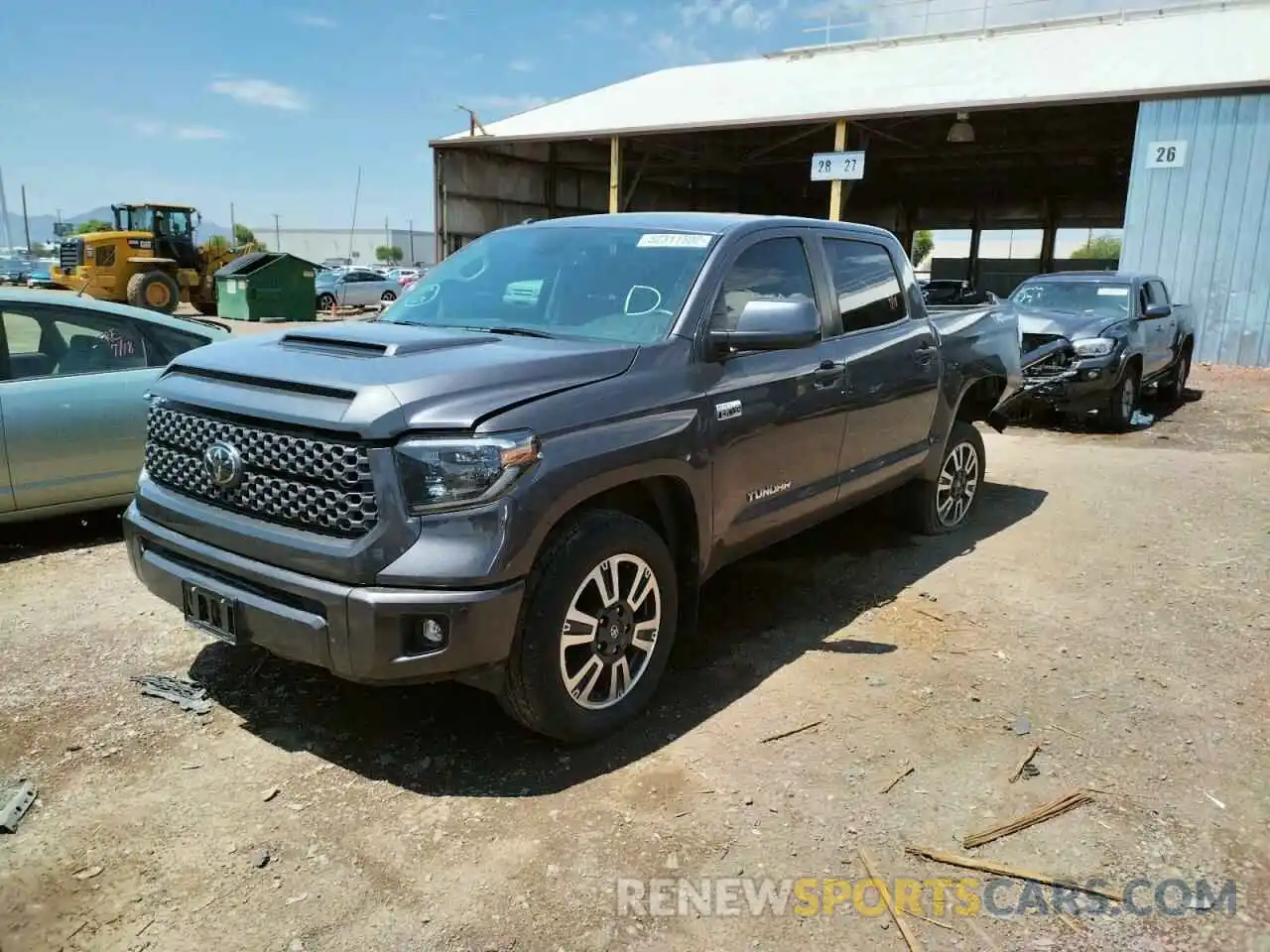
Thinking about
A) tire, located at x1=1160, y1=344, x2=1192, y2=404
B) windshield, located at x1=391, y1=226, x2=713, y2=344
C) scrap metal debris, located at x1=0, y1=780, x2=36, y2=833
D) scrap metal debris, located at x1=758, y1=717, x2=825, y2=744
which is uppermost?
windshield, located at x1=391, y1=226, x2=713, y2=344

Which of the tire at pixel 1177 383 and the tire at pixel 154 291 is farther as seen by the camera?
the tire at pixel 154 291

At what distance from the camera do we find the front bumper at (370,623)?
2.79 m

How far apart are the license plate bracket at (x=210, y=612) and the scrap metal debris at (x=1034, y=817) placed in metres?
2.44

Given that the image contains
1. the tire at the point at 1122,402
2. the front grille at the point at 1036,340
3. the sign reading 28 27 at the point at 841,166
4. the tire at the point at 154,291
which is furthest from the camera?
the tire at the point at 154,291

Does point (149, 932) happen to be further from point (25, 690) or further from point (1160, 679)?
point (1160, 679)

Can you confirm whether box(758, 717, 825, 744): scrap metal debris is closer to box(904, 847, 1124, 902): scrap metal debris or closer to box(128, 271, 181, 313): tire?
box(904, 847, 1124, 902): scrap metal debris

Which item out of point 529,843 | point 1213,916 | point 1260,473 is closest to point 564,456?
point 529,843

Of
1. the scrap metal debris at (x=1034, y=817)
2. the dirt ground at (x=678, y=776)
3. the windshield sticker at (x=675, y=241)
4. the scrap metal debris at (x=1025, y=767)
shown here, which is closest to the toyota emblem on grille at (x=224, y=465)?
the dirt ground at (x=678, y=776)

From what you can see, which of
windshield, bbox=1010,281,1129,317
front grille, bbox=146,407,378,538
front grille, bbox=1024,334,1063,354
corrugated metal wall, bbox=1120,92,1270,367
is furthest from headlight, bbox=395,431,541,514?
corrugated metal wall, bbox=1120,92,1270,367

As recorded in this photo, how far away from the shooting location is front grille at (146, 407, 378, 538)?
112 inches

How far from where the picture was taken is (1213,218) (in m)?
16.5

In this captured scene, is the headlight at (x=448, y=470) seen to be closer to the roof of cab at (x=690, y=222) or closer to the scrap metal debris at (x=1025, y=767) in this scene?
the roof of cab at (x=690, y=222)

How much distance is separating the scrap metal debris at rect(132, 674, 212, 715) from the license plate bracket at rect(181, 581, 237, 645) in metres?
0.55

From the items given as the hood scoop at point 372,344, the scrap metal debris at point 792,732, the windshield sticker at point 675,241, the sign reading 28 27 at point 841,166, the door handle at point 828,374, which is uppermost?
the sign reading 28 27 at point 841,166
